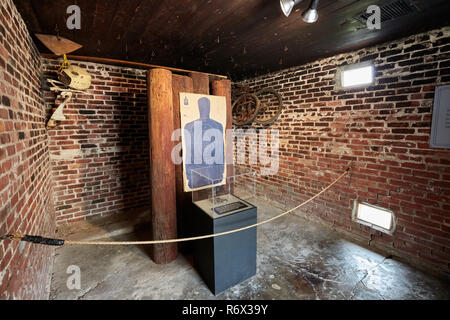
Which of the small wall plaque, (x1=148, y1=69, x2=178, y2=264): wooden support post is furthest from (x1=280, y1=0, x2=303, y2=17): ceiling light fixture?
the small wall plaque

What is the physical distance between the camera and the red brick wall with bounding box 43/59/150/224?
3.26 meters

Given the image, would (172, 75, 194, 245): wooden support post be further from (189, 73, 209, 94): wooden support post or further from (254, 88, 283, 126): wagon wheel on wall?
(254, 88, 283, 126): wagon wheel on wall

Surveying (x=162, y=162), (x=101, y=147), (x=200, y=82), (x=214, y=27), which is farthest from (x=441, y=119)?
(x=101, y=147)

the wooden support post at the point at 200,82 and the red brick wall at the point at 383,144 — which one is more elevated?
the wooden support post at the point at 200,82

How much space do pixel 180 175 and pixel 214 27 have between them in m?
1.78

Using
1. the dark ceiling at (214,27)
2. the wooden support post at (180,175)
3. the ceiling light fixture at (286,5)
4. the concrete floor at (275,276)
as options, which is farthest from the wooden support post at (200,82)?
the concrete floor at (275,276)

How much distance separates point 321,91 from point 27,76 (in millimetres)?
3893

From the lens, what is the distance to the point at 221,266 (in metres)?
2.09

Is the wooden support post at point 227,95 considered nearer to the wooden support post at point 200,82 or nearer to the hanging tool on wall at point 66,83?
the wooden support post at point 200,82

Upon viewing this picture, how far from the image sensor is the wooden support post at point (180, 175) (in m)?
2.57

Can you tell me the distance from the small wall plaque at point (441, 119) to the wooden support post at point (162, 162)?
9.90 feet

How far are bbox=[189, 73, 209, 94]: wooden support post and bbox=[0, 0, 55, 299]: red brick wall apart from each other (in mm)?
1715
